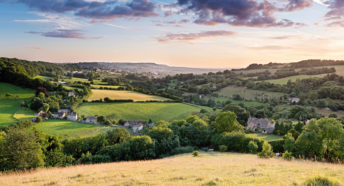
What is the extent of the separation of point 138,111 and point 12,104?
3565 cm

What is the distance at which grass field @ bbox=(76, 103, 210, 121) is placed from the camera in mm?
66938

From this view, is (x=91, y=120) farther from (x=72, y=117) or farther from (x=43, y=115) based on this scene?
(x=43, y=115)

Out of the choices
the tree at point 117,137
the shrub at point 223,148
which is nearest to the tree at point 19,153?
the tree at point 117,137

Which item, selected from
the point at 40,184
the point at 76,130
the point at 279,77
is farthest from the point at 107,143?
the point at 279,77

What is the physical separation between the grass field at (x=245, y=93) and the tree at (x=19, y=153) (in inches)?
3594

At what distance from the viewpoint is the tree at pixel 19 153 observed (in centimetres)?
2139

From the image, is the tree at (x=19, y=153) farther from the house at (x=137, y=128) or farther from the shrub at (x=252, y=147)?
the house at (x=137, y=128)

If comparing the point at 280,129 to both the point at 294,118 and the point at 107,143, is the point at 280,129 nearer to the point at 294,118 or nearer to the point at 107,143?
the point at 294,118

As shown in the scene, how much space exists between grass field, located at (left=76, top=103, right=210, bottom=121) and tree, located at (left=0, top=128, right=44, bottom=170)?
41.9 meters

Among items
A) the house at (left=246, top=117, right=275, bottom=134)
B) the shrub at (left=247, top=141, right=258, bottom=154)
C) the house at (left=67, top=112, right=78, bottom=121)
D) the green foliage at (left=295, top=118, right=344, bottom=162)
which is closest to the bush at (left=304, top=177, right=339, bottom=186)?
the green foliage at (left=295, top=118, right=344, bottom=162)

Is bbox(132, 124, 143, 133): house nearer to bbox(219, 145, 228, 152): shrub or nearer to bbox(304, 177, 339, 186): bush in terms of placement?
bbox(219, 145, 228, 152): shrub

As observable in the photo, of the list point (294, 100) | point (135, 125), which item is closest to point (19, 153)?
point (135, 125)

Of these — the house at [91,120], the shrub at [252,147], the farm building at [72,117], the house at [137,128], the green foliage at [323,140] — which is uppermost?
the green foliage at [323,140]

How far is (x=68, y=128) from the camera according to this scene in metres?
51.7
